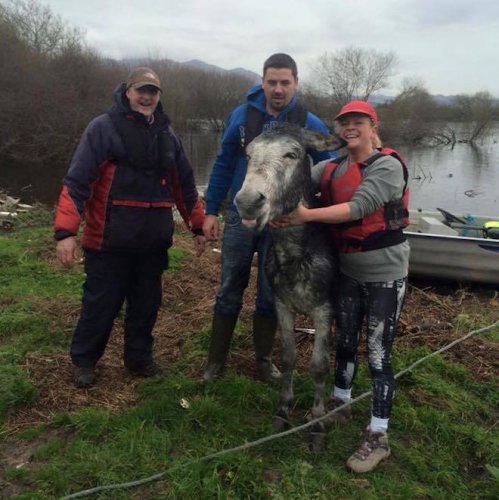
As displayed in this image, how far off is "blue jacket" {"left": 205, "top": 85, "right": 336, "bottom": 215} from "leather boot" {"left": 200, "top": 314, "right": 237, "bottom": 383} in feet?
3.49

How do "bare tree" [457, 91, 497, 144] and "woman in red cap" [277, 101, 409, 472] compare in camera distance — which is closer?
"woman in red cap" [277, 101, 409, 472]

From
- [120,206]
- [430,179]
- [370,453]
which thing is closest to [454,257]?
[370,453]

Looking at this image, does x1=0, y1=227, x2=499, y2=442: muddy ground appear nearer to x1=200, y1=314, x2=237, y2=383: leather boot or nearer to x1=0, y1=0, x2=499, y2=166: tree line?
x1=200, y1=314, x2=237, y2=383: leather boot

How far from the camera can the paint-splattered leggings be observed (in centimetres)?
334

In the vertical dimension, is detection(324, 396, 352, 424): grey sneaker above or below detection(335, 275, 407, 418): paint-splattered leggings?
below

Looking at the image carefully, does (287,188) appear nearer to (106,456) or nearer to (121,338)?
(106,456)

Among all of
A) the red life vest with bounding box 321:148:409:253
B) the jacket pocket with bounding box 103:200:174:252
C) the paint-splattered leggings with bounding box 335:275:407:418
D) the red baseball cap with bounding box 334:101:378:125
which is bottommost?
the paint-splattered leggings with bounding box 335:275:407:418

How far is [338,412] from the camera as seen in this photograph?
3.96 metres

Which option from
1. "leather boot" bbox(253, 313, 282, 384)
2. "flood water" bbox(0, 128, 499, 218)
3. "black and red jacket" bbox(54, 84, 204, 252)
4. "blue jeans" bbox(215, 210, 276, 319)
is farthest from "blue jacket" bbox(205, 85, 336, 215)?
"flood water" bbox(0, 128, 499, 218)

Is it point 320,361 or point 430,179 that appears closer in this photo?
point 320,361

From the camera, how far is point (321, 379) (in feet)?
12.3

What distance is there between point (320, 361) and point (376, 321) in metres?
Answer: 0.60

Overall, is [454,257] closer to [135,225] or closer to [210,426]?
[210,426]

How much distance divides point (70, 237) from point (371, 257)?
242 centimetres
